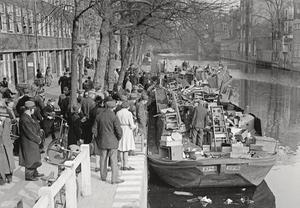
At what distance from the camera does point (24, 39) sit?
3098 centimetres

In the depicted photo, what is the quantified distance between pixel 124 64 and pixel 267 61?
62047 millimetres

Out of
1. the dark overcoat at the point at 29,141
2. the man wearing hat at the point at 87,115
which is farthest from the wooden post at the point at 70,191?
the man wearing hat at the point at 87,115

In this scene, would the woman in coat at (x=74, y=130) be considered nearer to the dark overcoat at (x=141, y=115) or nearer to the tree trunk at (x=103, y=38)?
the dark overcoat at (x=141, y=115)

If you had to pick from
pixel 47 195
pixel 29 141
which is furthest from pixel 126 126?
pixel 47 195

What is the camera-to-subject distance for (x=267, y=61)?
266ft

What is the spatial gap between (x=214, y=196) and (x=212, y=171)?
101 centimetres

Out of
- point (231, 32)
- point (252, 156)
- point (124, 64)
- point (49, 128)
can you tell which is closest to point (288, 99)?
point (124, 64)

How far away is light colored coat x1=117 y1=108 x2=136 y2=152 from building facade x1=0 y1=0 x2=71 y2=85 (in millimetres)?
13887

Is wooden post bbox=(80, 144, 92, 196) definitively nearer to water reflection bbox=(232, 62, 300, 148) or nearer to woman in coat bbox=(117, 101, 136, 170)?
woman in coat bbox=(117, 101, 136, 170)

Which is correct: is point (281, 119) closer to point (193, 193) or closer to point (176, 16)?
point (176, 16)

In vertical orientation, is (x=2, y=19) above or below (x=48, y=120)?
above

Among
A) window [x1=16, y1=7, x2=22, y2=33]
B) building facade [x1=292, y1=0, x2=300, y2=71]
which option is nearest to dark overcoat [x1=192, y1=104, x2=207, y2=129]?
window [x1=16, y1=7, x2=22, y2=33]

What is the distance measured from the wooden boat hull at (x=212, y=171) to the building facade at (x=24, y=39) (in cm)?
1166

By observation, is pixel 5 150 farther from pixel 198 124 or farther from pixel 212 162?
pixel 198 124
